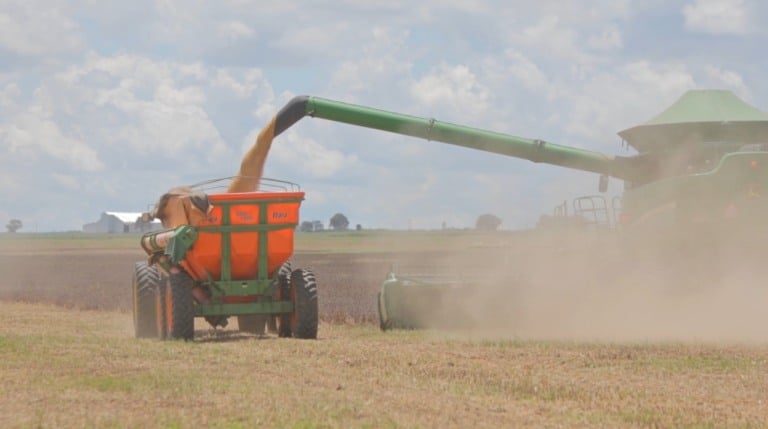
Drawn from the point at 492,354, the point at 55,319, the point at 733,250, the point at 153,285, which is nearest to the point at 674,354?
the point at 492,354

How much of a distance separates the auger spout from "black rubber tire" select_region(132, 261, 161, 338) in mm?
3312

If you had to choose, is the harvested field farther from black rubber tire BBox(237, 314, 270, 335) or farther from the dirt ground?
black rubber tire BBox(237, 314, 270, 335)

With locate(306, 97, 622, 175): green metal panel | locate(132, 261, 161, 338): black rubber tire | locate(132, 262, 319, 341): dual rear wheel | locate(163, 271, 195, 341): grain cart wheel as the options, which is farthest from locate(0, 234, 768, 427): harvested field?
locate(306, 97, 622, 175): green metal panel

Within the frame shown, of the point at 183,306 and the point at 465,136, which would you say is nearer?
the point at 183,306

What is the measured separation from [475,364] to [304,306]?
4.57 metres

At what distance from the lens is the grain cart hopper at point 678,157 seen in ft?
57.2

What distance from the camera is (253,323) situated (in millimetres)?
18516

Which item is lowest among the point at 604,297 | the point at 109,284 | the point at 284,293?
the point at 109,284

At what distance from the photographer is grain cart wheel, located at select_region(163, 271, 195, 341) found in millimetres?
15883

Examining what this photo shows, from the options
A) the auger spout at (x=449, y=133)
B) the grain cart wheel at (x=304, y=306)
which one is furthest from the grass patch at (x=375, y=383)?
the auger spout at (x=449, y=133)

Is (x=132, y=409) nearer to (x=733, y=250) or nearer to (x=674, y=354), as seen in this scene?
(x=674, y=354)

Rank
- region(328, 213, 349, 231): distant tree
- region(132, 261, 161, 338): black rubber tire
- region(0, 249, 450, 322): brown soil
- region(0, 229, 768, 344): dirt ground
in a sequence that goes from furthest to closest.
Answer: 1. region(328, 213, 349, 231): distant tree
2. region(0, 249, 450, 322): brown soil
3. region(132, 261, 161, 338): black rubber tire
4. region(0, 229, 768, 344): dirt ground

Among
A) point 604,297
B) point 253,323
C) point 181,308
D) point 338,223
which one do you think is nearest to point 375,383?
point 181,308

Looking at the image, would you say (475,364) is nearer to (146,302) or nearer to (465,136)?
(146,302)
